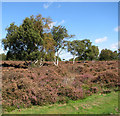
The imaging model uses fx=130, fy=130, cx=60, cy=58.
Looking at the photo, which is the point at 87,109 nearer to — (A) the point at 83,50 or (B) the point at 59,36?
(B) the point at 59,36

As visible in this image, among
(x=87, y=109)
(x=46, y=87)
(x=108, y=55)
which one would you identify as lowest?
(x=87, y=109)

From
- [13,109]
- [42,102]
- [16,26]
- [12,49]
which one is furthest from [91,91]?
[16,26]

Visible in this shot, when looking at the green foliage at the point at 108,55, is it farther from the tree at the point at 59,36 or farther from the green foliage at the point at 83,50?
the tree at the point at 59,36

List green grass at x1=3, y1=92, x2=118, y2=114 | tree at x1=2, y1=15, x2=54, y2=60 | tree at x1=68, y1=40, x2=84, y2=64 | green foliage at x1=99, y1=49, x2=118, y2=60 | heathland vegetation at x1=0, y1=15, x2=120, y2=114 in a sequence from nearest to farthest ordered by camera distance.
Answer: green grass at x1=3, y1=92, x2=118, y2=114, heathland vegetation at x1=0, y1=15, x2=120, y2=114, tree at x1=2, y1=15, x2=54, y2=60, tree at x1=68, y1=40, x2=84, y2=64, green foliage at x1=99, y1=49, x2=118, y2=60

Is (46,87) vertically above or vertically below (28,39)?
below

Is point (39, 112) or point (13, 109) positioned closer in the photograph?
point (39, 112)

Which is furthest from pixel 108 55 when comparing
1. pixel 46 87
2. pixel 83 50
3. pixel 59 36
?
pixel 46 87

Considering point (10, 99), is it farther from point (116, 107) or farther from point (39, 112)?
point (116, 107)

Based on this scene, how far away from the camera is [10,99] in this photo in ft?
27.8

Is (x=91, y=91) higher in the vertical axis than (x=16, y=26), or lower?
lower

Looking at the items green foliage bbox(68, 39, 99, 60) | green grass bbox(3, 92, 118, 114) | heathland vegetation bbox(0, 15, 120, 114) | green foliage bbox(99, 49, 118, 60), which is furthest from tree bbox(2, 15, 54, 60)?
green foliage bbox(99, 49, 118, 60)

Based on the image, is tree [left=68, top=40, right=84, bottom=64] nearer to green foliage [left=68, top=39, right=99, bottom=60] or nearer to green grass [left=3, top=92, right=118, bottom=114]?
green foliage [left=68, top=39, right=99, bottom=60]

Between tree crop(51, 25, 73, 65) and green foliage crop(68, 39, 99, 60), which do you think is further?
green foliage crop(68, 39, 99, 60)

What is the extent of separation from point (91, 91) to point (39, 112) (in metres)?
4.97
